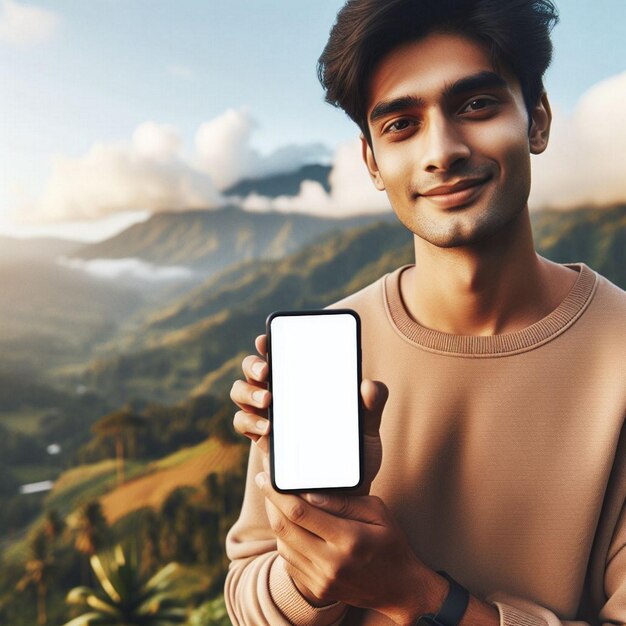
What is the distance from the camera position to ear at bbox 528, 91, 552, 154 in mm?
930

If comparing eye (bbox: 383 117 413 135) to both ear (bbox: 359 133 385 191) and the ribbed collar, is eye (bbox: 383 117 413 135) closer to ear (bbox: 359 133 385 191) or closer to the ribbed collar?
ear (bbox: 359 133 385 191)

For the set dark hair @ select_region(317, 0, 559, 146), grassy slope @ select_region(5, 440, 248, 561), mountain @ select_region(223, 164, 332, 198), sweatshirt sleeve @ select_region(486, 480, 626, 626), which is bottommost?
grassy slope @ select_region(5, 440, 248, 561)

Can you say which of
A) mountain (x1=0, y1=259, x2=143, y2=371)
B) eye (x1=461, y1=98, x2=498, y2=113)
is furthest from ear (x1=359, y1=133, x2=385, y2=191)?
mountain (x1=0, y1=259, x2=143, y2=371)

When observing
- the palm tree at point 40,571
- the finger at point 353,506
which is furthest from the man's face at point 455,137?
the palm tree at point 40,571

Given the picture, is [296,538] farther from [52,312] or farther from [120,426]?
[52,312]

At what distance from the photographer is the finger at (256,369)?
74 cm

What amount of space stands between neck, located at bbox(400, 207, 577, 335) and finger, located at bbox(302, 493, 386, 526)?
1.02ft

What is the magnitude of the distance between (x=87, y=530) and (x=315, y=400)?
14.5m

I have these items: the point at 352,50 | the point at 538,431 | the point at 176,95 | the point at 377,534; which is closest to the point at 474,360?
the point at 538,431

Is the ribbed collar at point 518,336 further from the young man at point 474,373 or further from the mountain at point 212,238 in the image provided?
the mountain at point 212,238

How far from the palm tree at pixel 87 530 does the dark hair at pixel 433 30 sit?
14373 millimetres

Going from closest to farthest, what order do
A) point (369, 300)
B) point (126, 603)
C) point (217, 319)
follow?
point (369, 300) < point (126, 603) < point (217, 319)

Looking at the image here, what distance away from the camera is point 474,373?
35.6 inches

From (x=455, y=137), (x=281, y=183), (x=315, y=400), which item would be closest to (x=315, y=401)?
(x=315, y=400)
